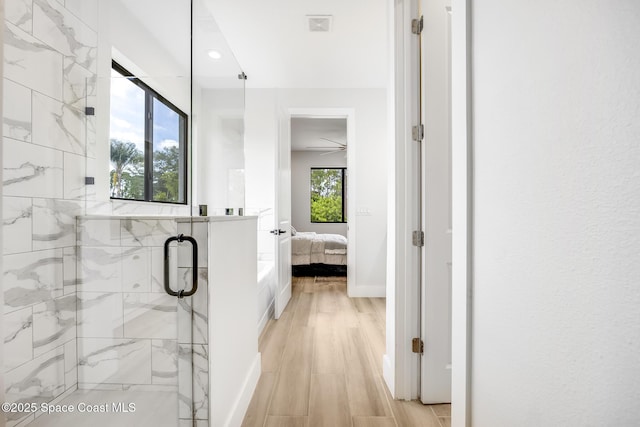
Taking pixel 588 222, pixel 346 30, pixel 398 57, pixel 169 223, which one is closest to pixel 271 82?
pixel 346 30

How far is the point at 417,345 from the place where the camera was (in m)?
1.81

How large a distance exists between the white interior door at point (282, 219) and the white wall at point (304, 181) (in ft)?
15.6

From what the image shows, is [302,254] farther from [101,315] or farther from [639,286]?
[639,286]

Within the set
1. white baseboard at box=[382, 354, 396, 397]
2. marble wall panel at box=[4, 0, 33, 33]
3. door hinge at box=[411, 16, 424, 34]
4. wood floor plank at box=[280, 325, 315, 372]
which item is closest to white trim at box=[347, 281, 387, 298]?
wood floor plank at box=[280, 325, 315, 372]

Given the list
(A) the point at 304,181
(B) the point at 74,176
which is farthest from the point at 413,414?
(A) the point at 304,181

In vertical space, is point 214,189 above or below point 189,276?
above

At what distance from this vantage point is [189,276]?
4.03ft

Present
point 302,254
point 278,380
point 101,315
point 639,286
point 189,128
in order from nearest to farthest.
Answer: point 639,286
point 101,315
point 189,128
point 278,380
point 302,254

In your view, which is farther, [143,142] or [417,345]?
[417,345]

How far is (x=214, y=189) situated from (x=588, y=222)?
143 cm

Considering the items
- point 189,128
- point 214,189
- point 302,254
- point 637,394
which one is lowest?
point 302,254

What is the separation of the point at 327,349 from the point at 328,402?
74cm

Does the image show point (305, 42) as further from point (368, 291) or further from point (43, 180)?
point (368, 291)

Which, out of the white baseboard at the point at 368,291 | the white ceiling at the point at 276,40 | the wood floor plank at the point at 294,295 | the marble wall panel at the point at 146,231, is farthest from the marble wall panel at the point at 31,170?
the white baseboard at the point at 368,291
